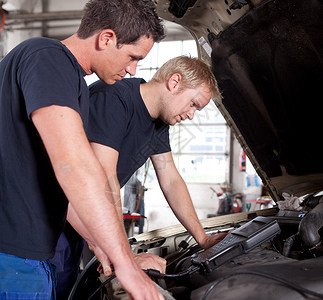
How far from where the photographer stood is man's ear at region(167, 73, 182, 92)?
1.32 meters

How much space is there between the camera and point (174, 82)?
1329 mm

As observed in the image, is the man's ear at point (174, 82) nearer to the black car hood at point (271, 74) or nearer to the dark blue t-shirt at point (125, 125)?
the dark blue t-shirt at point (125, 125)

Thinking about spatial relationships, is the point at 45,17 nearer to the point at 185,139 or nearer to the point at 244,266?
the point at 185,139

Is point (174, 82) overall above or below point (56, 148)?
above

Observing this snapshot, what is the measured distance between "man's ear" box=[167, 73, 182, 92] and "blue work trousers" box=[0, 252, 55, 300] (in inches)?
31.1

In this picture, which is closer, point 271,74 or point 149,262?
point 149,262


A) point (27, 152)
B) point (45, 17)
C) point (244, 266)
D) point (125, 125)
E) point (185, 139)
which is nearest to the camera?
point (27, 152)

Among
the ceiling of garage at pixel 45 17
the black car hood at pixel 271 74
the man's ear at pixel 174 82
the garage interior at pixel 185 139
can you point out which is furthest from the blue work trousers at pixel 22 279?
the ceiling of garage at pixel 45 17

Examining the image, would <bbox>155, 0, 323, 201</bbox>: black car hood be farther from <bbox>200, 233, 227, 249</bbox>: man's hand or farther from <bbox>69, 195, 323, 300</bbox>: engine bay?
<bbox>200, 233, 227, 249</bbox>: man's hand

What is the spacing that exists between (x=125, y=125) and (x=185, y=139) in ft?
18.8

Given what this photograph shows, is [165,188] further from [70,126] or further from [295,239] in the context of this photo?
[70,126]

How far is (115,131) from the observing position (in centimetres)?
119

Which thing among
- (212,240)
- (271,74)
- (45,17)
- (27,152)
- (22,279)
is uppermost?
(45,17)

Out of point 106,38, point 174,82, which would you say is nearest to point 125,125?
point 174,82
